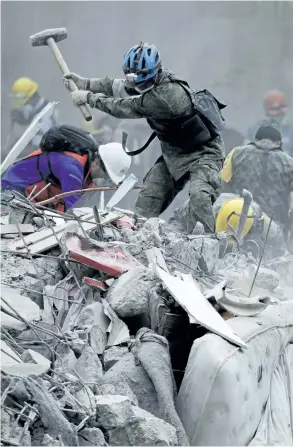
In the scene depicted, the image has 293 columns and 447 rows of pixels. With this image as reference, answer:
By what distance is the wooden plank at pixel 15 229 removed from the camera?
5.66 meters

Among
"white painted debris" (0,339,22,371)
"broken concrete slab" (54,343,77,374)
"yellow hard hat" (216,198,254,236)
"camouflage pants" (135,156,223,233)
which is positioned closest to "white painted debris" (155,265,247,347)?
"broken concrete slab" (54,343,77,374)

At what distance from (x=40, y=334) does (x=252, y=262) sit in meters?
3.15

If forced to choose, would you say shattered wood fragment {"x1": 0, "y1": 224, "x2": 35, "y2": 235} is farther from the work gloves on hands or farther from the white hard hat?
the work gloves on hands

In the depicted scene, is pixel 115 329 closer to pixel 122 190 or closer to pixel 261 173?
pixel 122 190

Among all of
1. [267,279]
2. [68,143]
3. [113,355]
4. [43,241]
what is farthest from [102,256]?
[68,143]

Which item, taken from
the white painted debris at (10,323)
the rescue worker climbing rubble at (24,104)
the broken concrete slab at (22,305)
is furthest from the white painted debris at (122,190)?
the rescue worker climbing rubble at (24,104)

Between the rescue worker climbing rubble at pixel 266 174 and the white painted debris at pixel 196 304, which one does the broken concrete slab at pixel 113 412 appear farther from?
the rescue worker climbing rubble at pixel 266 174

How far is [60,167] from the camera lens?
7.18 m

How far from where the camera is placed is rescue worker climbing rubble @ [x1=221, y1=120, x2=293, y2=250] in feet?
31.8

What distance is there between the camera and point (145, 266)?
535 cm

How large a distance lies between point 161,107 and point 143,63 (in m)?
0.34

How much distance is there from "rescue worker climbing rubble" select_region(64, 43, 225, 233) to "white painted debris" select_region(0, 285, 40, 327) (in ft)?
8.70

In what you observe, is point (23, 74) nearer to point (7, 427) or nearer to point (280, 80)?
point (280, 80)

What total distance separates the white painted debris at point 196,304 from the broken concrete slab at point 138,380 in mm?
347
